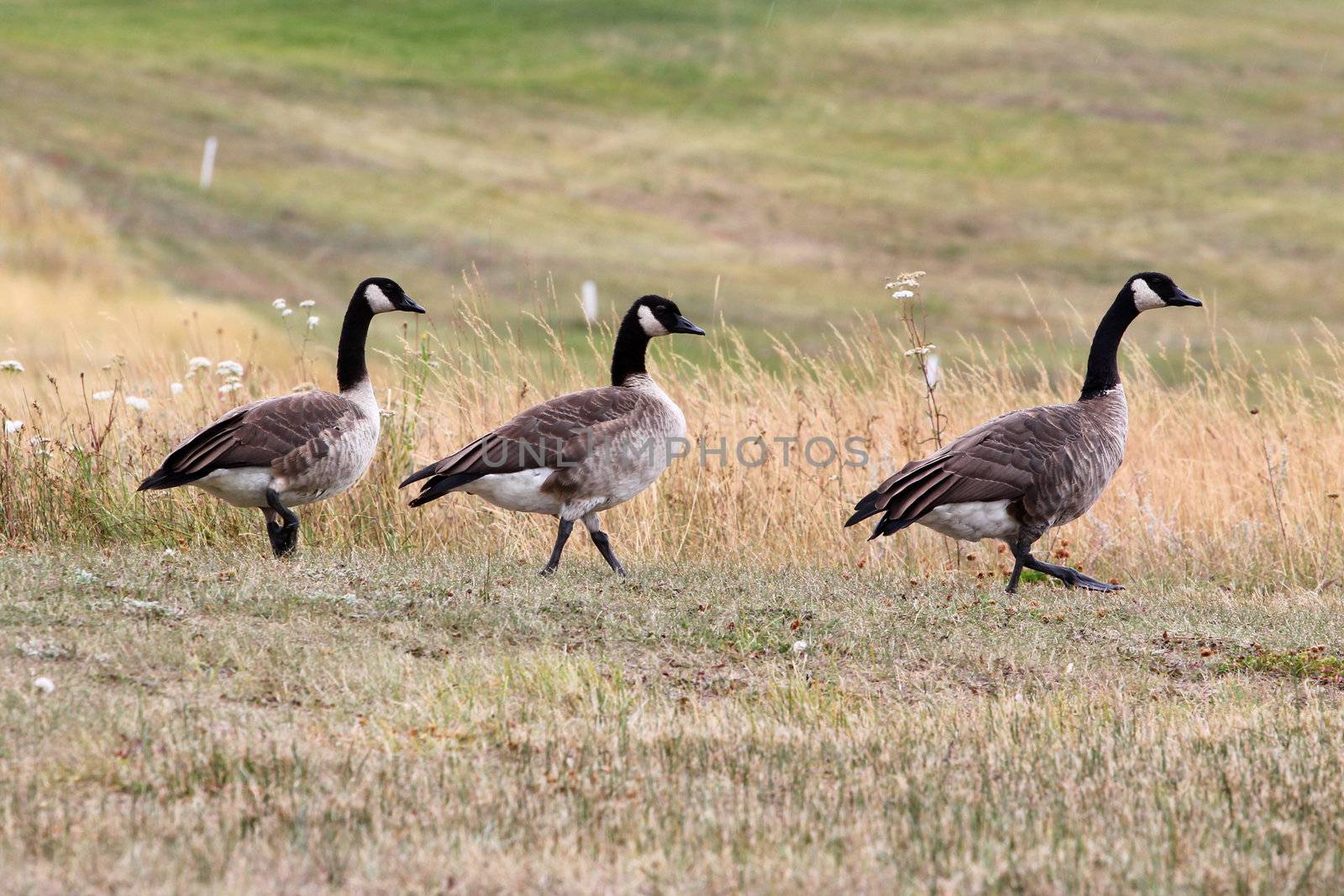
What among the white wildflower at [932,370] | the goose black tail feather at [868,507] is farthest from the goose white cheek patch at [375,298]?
the white wildflower at [932,370]

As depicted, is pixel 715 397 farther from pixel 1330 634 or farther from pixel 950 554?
pixel 1330 634

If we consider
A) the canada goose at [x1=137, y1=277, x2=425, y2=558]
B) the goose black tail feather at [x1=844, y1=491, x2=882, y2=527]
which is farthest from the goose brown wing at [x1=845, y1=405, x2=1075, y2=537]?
the canada goose at [x1=137, y1=277, x2=425, y2=558]

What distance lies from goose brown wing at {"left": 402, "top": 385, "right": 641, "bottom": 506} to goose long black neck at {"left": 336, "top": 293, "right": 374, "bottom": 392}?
1.31 m

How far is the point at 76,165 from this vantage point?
1898 inches

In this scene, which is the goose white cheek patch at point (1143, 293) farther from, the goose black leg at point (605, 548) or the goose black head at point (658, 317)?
the goose black leg at point (605, 548)

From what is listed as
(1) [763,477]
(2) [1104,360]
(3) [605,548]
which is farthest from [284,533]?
(2) [1104,360]

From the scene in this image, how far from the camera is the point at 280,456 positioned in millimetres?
9047

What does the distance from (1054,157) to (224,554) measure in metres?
56.4

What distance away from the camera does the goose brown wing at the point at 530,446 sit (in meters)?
8.95

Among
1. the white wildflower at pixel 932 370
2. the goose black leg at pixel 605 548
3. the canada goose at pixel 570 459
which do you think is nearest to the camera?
the canada goose at pixel 570 459

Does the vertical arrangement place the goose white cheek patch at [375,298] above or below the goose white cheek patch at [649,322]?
above

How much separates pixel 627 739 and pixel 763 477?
5813 millimetres

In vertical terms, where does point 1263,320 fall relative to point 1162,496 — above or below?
above

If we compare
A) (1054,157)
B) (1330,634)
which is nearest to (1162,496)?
(1330,634)
